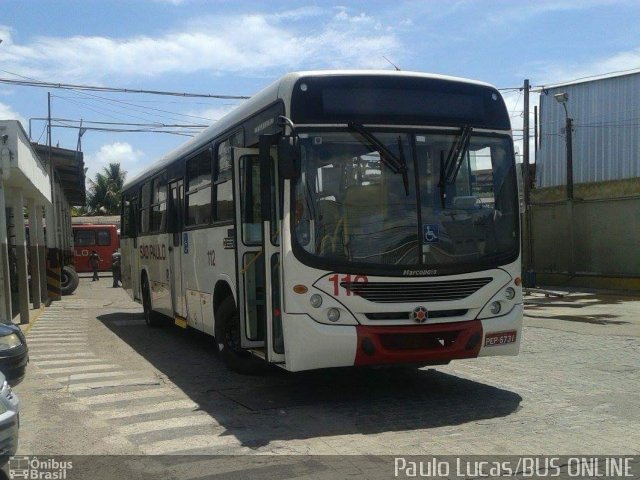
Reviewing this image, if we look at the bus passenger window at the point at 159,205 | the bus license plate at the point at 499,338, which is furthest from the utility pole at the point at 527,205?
the bus license plate at the point at 499,338

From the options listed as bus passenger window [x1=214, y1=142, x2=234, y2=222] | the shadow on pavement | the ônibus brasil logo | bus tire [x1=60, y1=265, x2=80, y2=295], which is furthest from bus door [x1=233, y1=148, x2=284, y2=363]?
bus tire [x1=60, y1=265, x2=80, y2=295]

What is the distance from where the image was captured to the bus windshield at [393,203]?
7133 millimetres

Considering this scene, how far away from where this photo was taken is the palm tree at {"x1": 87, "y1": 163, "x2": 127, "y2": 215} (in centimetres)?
6112

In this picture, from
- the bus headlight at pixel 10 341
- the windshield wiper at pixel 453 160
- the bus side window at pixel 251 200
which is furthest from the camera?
the bus headlight at pixel 10 341

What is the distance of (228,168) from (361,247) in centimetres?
257

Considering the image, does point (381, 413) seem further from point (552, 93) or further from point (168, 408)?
point (552, 93)

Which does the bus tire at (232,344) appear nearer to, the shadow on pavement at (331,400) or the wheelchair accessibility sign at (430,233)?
the shadow on pavement at (331,400)

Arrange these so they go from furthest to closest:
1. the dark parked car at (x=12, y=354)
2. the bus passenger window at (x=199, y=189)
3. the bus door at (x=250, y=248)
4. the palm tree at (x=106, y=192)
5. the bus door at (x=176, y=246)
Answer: the palm tree at (x=106, y=192), the bus door at (x=176, y=246), the bus passenger window at (x=199, y=189), the dark parked car at (x=12, y=354), the bus door at (x=250, y=248)

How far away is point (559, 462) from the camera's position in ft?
18.3

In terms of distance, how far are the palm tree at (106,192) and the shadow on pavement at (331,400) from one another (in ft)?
173

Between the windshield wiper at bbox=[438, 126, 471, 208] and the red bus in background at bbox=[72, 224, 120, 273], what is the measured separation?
36.6 metres

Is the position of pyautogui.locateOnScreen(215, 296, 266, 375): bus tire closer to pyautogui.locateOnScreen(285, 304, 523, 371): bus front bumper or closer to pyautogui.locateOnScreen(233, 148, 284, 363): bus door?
pyautogui.locateOnScreen(233, 148, 284, 363): bus door

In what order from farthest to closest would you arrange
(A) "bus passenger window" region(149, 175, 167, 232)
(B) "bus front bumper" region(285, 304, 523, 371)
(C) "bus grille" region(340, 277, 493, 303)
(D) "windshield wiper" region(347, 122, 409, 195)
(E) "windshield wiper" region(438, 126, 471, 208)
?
(A) "bus passenger window" region(149, 175, 167, 232), (E) "windshield wiper" region(438, 126, 471, 208), (D) "windshield wiper" region(347, 122, 409, 195), (C) "bus grille" region(340, 277, 493, 303), (B) "bus front bumper" region(285, 304, 523, 371)

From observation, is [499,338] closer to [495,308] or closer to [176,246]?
[495,308]
